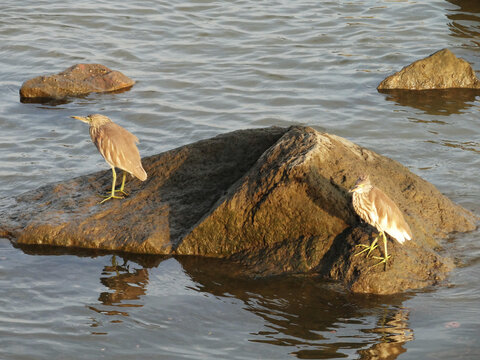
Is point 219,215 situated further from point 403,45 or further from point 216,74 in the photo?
point 403,45

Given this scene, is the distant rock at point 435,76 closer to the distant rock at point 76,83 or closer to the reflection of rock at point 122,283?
the distant rock at point 76,83

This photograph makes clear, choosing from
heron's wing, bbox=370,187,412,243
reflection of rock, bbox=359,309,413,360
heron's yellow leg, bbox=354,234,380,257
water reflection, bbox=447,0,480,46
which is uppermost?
water reflection, bbox=447,0,480,46

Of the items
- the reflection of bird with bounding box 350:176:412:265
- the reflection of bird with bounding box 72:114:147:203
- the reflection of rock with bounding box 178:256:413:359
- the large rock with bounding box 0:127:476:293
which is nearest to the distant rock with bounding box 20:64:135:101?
the reflection of bird with bounding box 72:114:147:203

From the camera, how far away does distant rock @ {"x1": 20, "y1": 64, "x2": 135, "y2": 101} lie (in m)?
12.3

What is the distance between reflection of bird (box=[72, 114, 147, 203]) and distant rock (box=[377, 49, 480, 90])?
245 inches

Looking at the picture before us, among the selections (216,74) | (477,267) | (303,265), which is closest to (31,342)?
(303,265)

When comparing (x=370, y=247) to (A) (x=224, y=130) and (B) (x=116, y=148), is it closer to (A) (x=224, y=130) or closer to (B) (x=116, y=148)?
(B) (x=116, y=148)

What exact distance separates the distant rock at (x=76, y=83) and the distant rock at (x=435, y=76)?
15.1 ft

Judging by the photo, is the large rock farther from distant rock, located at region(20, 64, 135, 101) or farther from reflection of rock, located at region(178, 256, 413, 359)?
distant rock, located at region(20, 64, 135, 101)

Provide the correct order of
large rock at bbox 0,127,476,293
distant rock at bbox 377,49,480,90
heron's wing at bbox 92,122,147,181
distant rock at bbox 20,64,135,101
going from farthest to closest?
distant rock at bbox 377,49,480,90, distant rock at bbox 20,64,135,101, heron's wing at bbox 92,122,147,181, large rock at bbox 0,127,476,293

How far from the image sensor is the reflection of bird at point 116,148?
23.5ft

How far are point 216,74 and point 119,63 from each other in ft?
6.64

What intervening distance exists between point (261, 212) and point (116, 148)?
1.80 metres

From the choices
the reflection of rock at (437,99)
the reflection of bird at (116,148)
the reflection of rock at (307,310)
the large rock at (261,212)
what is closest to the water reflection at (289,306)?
the reflection of rock at (307,310)
